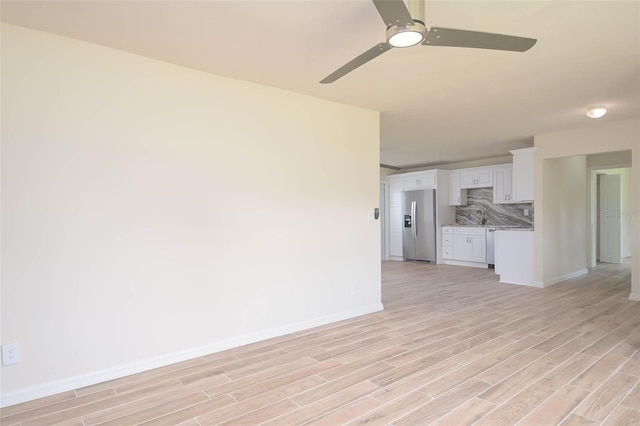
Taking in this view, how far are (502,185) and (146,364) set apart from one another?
7.10 meters

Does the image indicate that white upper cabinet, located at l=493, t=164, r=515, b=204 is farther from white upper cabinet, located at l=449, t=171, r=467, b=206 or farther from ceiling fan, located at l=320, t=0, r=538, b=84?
ceiling fan, located at l=320, t=0, r=538, b=84

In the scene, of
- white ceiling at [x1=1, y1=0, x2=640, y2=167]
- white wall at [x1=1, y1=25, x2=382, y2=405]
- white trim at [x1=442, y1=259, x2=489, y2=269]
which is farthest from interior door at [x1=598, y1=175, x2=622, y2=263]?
white wall at [x1=1, y1=25, x2=382, y2=405]

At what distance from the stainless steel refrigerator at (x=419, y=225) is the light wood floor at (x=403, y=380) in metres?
4.17

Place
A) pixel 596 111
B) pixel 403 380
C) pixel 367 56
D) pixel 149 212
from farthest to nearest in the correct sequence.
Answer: pixel 596 111 < pixel 149 212 < pixel 403 380 < pixel 367 56

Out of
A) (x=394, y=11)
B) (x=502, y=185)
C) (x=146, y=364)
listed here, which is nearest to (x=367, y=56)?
(x=394, y=11)

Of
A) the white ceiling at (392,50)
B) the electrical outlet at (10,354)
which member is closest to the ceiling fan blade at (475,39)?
the white ceiling at (392,50)

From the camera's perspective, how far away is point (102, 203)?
100 inches

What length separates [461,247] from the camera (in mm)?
7832

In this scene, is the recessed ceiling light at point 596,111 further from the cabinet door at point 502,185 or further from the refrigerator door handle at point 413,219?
the refrigerator door handle at point 413,219

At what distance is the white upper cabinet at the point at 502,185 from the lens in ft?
23.7

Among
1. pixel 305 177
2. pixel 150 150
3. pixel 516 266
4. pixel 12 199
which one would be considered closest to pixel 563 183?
pixel 516 266

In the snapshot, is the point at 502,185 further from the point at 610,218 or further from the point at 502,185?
the point at 610,218

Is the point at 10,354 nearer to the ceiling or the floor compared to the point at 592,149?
nearer to the floor

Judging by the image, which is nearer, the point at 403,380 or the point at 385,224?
the point at 403,380
